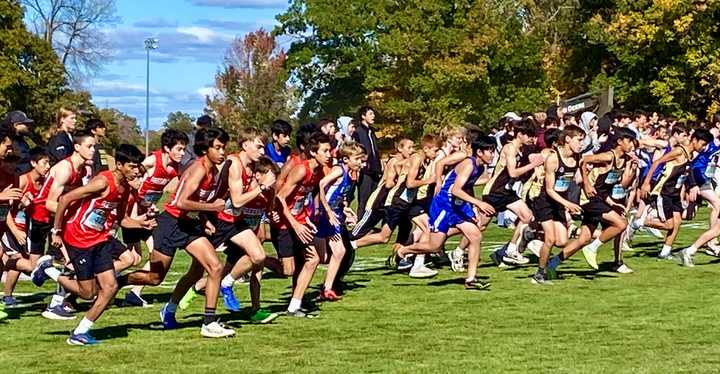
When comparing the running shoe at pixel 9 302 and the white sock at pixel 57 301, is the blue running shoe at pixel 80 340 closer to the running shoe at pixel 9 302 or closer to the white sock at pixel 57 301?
the white sock at pixel 57 301

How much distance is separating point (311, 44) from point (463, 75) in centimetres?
1373

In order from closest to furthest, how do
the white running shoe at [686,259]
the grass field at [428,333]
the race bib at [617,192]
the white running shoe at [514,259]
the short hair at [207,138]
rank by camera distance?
1. the grass field at [428,333]
2. the short hair at [207,138]
3. the race bib at [617,192]
4. the white running shoe at [686,259]
5. the white running shoe at [514,259]

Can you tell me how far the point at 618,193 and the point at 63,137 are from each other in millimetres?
6678

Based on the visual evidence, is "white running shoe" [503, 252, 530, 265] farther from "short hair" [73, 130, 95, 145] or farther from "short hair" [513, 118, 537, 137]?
"short hair" [73, 130, 95, 145]

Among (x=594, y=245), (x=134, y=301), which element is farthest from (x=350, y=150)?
(x=594, y=245)

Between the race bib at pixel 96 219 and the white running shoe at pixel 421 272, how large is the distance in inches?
230

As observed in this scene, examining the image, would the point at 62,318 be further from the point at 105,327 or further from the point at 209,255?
the point at 209,255

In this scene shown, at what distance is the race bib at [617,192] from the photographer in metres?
15.1

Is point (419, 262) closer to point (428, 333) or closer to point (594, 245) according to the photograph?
point (594, 245)

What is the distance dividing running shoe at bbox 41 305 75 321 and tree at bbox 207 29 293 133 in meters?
59.6

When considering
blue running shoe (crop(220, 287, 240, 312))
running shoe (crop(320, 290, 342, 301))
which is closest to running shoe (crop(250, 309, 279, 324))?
blue running shoe (crop(220, 287, 240, 312))

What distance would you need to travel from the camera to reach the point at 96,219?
10.4 metres

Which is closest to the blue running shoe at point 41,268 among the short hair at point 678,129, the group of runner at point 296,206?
the group of runner at point 296,206

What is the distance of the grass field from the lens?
939cm
